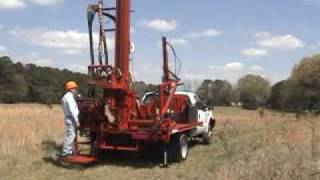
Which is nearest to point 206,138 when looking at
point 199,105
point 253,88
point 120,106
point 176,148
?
point 199,105

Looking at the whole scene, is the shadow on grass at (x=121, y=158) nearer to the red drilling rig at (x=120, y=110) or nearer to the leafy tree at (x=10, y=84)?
the red drilling rig at (x=120, y=110)

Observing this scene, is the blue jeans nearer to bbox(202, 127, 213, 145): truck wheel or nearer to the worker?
the worker

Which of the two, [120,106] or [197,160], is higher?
[120,106]

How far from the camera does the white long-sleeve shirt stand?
15.9 m

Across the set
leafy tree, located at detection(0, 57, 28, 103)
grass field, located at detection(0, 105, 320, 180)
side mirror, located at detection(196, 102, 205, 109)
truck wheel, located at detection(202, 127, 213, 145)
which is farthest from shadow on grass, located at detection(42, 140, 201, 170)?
leafy tree, located at detection(0, 57, 28, 103)

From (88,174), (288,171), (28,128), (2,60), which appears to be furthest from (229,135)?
(2,60)

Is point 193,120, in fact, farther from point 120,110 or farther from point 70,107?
point 70,107

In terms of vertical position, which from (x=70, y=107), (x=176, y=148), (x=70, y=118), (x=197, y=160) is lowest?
(x=197, y=160)

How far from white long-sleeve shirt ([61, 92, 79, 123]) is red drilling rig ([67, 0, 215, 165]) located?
19.7 inches

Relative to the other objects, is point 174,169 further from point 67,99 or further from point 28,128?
point 28,128

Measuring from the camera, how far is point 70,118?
1609 cm

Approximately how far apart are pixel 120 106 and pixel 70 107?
4.18 feet

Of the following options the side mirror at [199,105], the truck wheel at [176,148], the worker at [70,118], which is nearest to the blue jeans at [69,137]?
the worker at [70,118]

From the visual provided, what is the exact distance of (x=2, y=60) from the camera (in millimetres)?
97812
